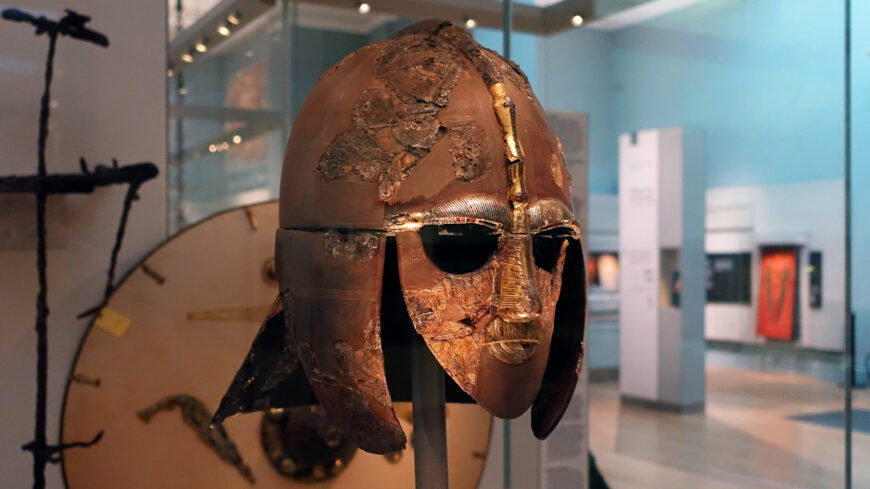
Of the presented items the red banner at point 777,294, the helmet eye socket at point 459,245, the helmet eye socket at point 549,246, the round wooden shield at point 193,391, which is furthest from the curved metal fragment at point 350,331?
the red banner at point 777,294

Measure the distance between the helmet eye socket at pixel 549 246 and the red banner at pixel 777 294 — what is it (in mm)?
1395

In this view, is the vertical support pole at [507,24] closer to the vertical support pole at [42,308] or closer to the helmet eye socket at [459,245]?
the helmet eye socket at [459,245]

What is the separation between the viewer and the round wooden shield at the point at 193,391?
205 cm

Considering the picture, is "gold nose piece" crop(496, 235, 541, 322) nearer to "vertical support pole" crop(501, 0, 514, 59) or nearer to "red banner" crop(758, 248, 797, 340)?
"vertical support pole" crop(501, 0, 514, 59)

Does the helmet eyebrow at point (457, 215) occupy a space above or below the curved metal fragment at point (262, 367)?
above

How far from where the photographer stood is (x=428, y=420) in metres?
1.60

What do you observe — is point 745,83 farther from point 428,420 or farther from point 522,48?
point 428,420

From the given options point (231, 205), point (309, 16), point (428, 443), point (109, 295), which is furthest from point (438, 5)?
point (428, 443)

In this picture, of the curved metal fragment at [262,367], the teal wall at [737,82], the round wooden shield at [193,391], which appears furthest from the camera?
the teal wall at [737,82]

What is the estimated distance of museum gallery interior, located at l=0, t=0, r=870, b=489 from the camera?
1399 millimetres

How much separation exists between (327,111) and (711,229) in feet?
5.51

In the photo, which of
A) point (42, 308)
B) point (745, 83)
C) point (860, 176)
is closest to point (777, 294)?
point (860, 176)

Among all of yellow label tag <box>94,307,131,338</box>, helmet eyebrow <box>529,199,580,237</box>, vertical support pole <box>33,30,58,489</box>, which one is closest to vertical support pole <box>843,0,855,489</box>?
helmet eyebrow <box>529,199,580,237</box>

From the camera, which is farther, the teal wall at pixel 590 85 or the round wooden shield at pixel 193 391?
the teal wall at pixel 590 85
